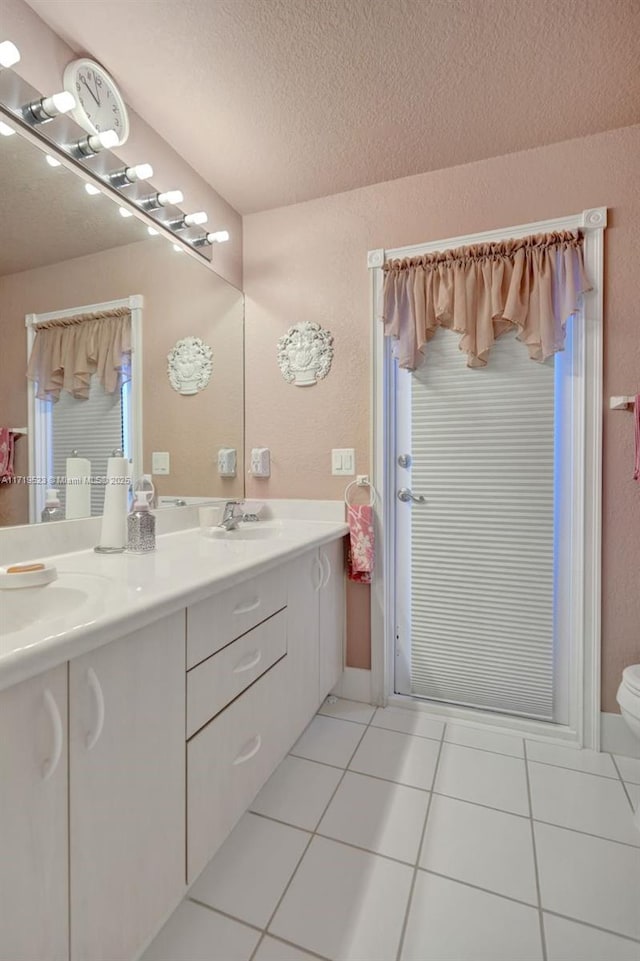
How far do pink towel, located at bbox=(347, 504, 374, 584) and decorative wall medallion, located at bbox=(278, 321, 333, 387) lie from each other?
66 cm

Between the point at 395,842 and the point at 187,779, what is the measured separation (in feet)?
2.26

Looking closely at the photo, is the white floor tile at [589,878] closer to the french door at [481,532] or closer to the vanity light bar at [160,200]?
the french door at [481,532]

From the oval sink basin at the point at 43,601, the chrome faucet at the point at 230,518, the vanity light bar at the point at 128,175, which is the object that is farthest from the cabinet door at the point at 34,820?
the vanity light bar at the point at 128,175

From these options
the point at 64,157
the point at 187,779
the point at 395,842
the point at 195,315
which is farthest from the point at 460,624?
the point at 64,157

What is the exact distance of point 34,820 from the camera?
647 mm

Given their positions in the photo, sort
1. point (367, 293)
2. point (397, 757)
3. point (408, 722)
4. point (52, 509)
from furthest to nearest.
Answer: point (367, 293)
point (408, 722)
point (397, 757)
point (52, 509)

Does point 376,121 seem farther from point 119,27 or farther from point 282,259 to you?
point 119,27

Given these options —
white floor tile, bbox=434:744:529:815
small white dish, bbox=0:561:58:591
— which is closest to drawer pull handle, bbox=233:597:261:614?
small white dish, bbox=0:561:58:591

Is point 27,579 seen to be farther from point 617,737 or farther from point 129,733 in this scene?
point 617,737

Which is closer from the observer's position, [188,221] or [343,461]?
[188,221]

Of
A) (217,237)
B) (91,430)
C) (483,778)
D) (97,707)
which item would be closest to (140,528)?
(91,430)

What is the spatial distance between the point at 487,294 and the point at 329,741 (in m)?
1.90

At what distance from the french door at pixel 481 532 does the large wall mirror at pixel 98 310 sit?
3.02 ft

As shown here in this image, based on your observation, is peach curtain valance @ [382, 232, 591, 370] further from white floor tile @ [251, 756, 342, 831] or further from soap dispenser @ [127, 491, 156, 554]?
white floor tile @ [251, 756, 342, 831]
